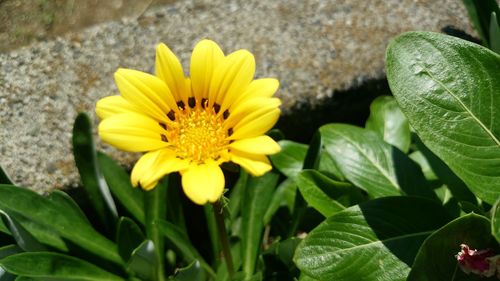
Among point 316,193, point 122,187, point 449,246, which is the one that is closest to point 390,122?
point 316,193

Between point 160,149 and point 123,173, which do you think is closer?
point 160,149

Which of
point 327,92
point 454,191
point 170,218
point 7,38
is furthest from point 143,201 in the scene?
point 7,38

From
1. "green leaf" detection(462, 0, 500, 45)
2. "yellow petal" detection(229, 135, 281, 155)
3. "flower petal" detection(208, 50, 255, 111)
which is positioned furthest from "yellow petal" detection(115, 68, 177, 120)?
"green leaf" detection(462, 0, 500, 45)

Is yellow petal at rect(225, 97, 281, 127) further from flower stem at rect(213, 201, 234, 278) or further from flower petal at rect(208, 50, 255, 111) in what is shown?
flower stem at rect(213, 201, 234, 278)

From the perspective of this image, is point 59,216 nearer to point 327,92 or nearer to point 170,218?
point 170,218

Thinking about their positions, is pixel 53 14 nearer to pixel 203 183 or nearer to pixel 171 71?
pixel 171 71

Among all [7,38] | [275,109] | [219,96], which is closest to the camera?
[275,109]
